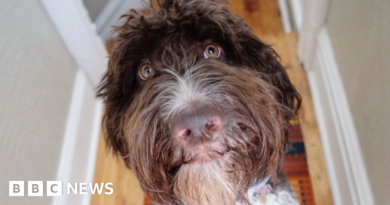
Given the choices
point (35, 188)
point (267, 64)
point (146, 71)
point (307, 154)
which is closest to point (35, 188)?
point (35, 188)

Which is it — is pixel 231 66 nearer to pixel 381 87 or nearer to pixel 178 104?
pixel 178 104

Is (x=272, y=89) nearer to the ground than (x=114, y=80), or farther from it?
nearer to the ground

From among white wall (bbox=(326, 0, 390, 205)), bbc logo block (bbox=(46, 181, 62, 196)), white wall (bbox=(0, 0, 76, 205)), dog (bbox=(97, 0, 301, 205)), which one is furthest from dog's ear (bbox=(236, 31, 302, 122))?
bbc logo block (bbox=(46, 181, 62, 196))

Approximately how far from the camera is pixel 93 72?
214 centimetres

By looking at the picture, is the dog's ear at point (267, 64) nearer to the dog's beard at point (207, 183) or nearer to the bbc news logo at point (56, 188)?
the dog's beard at point (207, 183)

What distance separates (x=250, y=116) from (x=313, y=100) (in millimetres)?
1188

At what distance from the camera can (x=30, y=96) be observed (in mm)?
1529

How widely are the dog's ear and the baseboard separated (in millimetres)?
355

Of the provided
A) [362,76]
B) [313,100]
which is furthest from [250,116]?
[313,100]

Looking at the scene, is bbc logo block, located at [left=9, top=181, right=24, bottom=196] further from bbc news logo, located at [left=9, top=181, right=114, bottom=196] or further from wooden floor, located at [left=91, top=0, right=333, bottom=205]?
wooden floor, located at [left=91, top=0, right=333, bottom=205]

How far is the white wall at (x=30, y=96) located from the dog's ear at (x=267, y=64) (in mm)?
877

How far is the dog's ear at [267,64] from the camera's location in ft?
4.29

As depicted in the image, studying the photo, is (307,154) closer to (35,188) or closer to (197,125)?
(197,125)

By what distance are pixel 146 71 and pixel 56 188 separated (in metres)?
0.77
